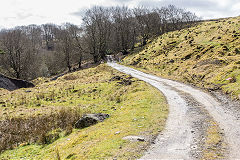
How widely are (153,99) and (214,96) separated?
17.3ft

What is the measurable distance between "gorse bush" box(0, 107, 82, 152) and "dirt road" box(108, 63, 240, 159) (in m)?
6.33

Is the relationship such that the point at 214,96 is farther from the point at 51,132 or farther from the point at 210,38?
the point at 210,38

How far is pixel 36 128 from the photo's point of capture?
1233cm

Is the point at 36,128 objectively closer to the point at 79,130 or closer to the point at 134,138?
the point at 79,130

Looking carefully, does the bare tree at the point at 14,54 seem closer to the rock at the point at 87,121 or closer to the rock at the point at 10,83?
the rock at the point at 10,83

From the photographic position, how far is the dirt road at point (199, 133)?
20.8 feet

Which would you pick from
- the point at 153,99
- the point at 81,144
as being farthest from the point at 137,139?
the point at 153,99

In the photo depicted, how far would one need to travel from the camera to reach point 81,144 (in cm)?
826

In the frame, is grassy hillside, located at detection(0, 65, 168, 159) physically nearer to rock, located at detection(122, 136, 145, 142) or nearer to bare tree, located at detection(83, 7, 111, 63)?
rock, located at detection(122, 136, 145, 142)

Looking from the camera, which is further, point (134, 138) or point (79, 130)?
point (79, 130)

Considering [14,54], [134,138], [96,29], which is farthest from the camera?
[96,29]

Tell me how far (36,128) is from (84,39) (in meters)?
54.4

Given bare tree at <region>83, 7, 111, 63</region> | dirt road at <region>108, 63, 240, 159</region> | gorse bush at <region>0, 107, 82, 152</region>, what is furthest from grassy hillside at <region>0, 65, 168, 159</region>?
bare tree at <region>83, 7, 111, 63</region>

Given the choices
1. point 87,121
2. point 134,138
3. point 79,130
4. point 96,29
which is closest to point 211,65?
point 87,121
